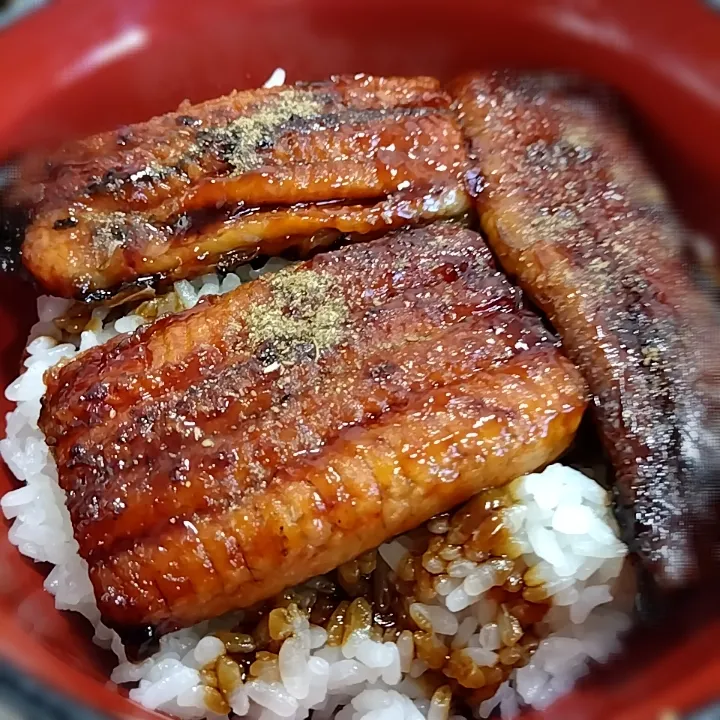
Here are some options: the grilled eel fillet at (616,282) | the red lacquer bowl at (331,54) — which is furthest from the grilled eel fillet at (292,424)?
the red lacquer bowl at (331,54)

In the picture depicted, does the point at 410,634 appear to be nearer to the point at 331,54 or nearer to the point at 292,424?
the point at 292,424

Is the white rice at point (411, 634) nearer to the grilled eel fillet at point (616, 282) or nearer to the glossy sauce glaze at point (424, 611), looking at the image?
the glossy sauce glaze at point (424, 611)

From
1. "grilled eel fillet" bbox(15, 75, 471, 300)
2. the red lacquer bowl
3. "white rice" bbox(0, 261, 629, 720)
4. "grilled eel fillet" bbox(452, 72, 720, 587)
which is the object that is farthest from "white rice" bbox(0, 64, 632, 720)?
"grilled eel fillet" bbox(15, 75, 471, 300)

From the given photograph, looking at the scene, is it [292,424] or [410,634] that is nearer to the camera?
[292,424]

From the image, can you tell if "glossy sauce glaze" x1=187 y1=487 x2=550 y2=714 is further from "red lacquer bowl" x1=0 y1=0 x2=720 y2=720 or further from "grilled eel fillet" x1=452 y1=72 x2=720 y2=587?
"red lacquer bowl" x1=0 y1=0 x2=720 y2=720

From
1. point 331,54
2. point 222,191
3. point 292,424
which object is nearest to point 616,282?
point 292,424

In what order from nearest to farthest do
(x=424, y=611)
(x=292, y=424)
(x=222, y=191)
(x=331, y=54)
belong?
(x=292, y=424), (x=424, y=611), (x=222, y=191), (x=331, y=54)
